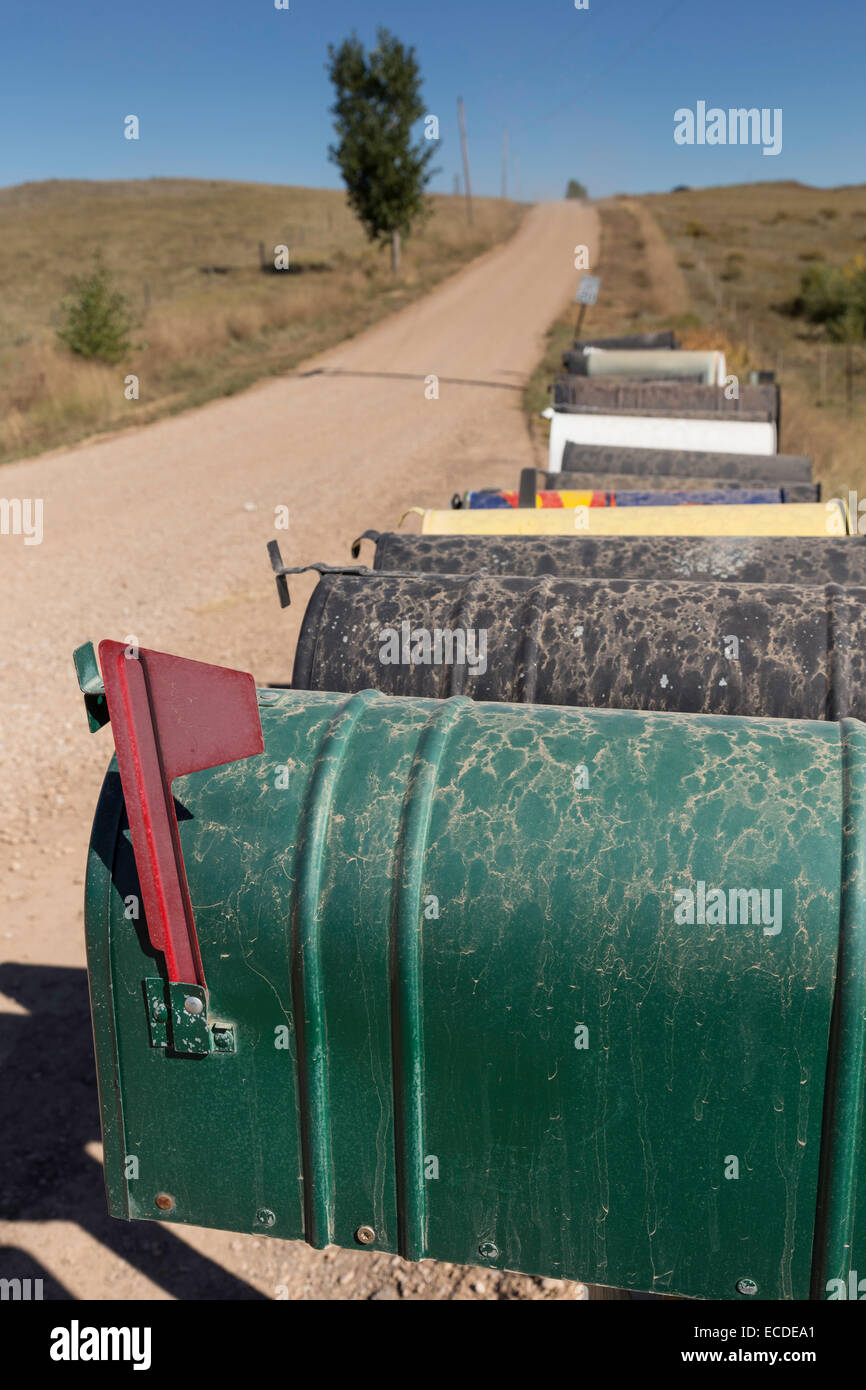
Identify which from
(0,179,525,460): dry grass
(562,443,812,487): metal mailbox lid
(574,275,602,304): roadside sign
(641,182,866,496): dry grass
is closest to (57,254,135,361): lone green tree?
(0,179,525,460): dry grass

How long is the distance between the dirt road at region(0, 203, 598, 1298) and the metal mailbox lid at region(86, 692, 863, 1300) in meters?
1.28

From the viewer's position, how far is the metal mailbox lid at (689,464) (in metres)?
5.93

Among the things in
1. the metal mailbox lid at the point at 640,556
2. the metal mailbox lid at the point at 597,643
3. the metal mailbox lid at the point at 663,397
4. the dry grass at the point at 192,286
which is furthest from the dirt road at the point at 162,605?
the metal mailbox lid at the point at 663,397

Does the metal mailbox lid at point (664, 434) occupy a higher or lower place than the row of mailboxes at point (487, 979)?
higher

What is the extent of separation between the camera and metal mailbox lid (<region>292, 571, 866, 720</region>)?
265 centimetres

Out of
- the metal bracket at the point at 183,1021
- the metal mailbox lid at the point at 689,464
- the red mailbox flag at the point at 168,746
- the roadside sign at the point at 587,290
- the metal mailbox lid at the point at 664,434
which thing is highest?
the roadside sign at the point at 587,290

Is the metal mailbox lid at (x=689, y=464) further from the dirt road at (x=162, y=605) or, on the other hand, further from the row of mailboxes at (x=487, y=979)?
the row of mailboxes at (x=487, y=979)

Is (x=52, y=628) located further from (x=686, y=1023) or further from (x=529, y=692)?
(x=686, y=1023)

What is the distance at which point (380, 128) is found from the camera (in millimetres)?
28797

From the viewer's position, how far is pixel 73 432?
51.4ft

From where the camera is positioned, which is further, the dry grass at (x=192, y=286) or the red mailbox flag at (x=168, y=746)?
the dry grass at (x=192, y=286)

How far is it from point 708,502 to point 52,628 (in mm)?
5348

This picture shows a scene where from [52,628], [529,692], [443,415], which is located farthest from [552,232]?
[529,692]

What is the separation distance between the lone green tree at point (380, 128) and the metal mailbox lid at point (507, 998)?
30.2m
